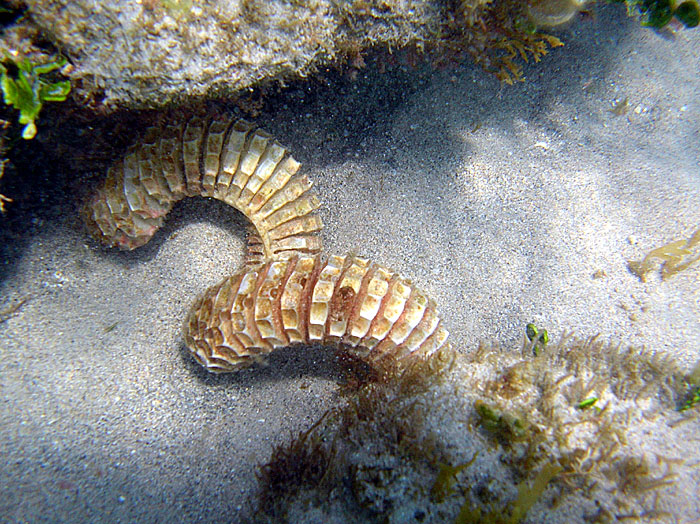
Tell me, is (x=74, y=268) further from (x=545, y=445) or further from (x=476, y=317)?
(x=545, y=445)

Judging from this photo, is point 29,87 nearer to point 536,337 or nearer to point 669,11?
point 536,337

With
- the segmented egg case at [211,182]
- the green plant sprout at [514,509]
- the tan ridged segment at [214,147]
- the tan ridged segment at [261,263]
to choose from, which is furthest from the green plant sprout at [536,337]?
the tan ridged segment at [214,147]

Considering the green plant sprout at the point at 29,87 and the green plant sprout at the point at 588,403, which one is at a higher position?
the green plant sprout at the point at 29,87

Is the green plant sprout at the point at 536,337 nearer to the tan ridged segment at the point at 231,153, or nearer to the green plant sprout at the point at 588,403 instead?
the green plant sprout at the point at 588,403

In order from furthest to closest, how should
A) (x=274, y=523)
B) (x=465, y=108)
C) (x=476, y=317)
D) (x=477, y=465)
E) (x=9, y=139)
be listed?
(x=465, y=108) → (x=476, y=317) → (x=9, y=139) → (x=274, y=523) → (x=477, y=465)

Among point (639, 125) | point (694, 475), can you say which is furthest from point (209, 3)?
point (639, 125)

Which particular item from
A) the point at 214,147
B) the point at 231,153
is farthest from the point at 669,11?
the point at 214,147
